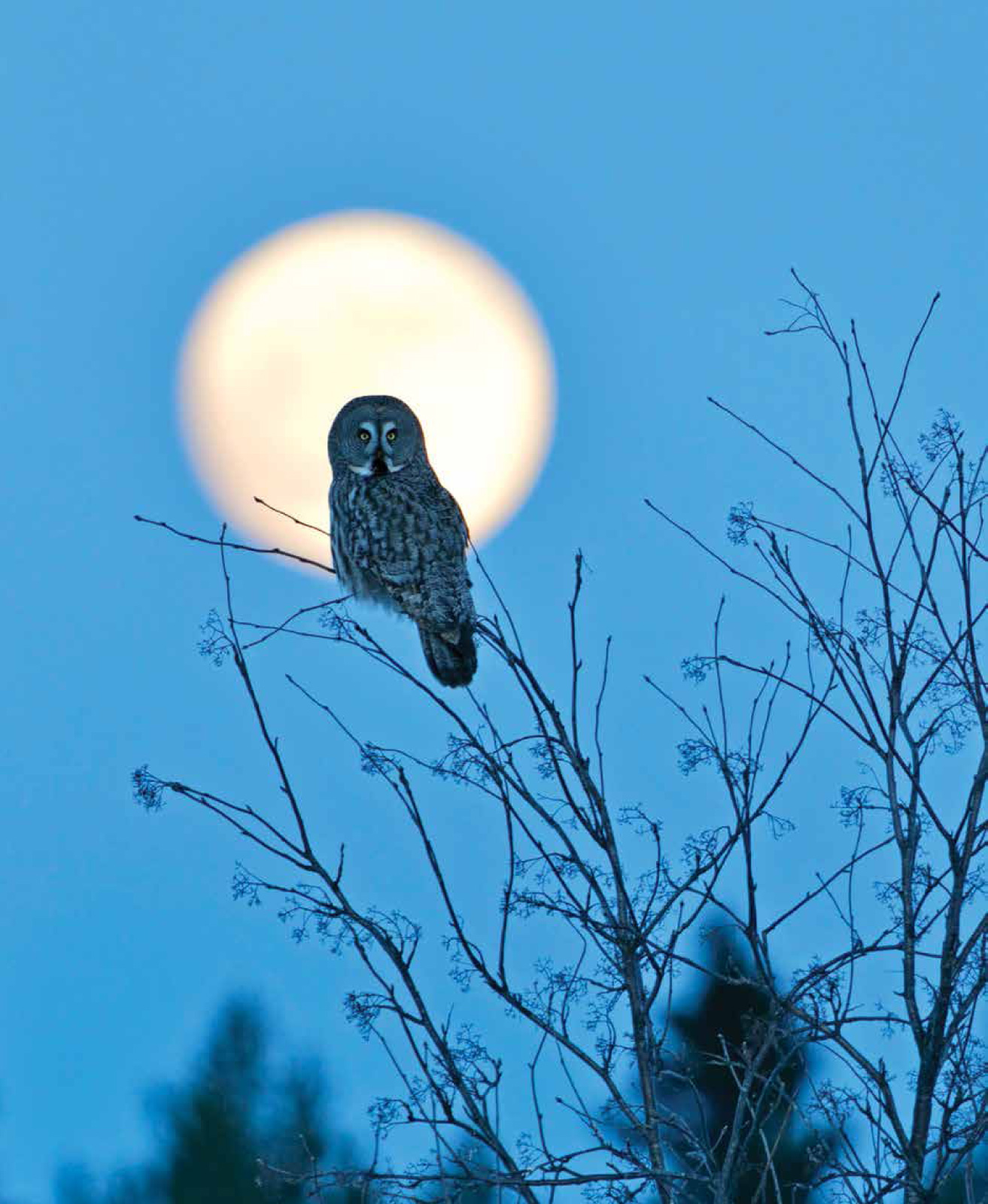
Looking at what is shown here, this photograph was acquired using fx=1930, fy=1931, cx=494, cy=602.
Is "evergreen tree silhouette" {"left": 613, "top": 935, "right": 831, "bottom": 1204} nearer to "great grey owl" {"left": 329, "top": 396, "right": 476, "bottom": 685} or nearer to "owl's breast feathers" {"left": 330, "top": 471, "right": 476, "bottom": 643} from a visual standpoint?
"great grey owl" {"left": 329, "top": 396, "right": 476, "bottom": 685}

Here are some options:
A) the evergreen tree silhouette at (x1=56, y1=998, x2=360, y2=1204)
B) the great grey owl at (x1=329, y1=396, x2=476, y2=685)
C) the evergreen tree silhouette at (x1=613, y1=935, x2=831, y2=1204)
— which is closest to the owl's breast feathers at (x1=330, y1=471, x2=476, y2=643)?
the great grey owl at (x1=329, y1=396, x2=476, y2=685)

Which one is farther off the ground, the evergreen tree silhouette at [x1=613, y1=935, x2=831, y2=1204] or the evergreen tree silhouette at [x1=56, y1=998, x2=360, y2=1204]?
the evergreen tree silhouette at [x1=56, y1=998, x2=360, y2=1204]

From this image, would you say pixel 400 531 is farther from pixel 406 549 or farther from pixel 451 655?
pixel 451 655

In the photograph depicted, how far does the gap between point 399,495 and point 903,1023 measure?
584 cm

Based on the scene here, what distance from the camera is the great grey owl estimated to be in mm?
8438

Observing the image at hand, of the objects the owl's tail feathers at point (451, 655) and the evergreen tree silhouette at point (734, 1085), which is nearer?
the evergreen tree silhouette at point (734, 1085)

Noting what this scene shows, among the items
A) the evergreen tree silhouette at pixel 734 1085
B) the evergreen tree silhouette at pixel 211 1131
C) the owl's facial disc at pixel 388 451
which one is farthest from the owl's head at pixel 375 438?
the evergreen tree silhouette at pixel 211 1131

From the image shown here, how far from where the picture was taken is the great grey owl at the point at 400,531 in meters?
8.44

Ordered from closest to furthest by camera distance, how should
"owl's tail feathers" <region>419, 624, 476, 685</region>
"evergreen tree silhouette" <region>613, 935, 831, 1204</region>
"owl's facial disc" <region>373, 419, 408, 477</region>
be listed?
"evergreen tree silhouette" <region>613, 935, 831, 1204</region> → "owl's tail feathers" <region>419, 624, 476, 685</region> → "owl's facial disc" <region>373, 419, 408, 477</region>

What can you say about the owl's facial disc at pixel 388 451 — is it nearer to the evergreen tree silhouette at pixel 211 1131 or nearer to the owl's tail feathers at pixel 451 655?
the owl's tail feathers at pixel 451 655

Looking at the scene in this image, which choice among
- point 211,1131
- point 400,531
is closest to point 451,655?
point 400,531

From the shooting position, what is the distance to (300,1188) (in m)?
4.92

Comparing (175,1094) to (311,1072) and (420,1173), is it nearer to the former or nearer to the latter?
(311,1072)

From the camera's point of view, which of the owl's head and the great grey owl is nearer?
the great grey owl
